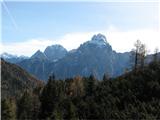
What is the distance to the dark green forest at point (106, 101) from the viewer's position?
59.5m

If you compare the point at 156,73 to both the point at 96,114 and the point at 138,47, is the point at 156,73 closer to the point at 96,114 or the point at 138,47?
the point at 138,47

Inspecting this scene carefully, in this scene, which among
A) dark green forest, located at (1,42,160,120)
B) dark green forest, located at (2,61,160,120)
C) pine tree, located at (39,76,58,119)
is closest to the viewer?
dark green forest, located at (2,61,160,120)

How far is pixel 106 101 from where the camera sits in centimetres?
6844

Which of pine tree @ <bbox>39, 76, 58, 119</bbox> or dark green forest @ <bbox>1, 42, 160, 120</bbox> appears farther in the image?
pine tree @ <bbox>39, 76, 58, 119</bbox>

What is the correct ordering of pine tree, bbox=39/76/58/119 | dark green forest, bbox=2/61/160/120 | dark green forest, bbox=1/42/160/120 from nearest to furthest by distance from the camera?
dark green forest, bbox=2/61/160/120 → dark green forest, bbox=1/42/160/120 → pine tree, bbox=39/76/58/119

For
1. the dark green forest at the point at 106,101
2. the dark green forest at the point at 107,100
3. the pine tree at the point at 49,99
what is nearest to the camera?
the dark green forest at the point at 106,101

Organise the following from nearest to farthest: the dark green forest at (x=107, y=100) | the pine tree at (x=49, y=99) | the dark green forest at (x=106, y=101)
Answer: the dark green forest at (x=106, y=101) < the dark green forest at (x=107, y=100) < the pine tree at (x=49, y=99)

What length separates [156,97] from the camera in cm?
6812

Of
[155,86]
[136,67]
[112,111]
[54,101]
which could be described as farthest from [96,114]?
[136,67]

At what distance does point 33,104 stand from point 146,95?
94.5ft

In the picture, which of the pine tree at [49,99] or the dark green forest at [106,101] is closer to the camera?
the dark green forest at [106,101]

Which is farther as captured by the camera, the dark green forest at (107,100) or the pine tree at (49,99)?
the pine tree at (49,99)

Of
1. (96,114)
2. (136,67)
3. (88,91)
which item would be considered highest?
(136,67)

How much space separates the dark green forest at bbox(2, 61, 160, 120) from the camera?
59531mm
